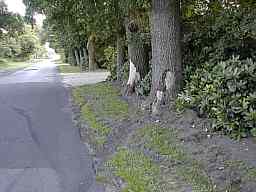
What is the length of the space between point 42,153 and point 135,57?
6.57 m

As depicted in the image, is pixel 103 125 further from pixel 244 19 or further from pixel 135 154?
pixel 244 19

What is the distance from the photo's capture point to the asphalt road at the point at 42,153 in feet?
17.4

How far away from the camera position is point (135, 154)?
6.23 m

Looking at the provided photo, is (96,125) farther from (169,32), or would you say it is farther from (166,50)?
(169,32)

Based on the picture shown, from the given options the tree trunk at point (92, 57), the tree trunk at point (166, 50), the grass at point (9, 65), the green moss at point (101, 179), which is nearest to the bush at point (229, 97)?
the tree trunk at point (166, 50)

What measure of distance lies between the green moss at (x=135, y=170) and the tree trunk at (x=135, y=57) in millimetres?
6119

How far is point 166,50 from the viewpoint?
8953 millimetres

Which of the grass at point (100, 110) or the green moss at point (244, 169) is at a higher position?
the green moss at point (244, 169)

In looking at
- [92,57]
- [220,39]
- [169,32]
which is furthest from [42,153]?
[92,57]

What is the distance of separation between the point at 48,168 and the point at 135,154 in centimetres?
133

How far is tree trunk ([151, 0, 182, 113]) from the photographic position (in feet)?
29.1

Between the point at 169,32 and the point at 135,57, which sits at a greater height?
the point at 169,32

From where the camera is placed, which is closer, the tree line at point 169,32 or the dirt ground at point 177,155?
the dirt ground at point 177,155

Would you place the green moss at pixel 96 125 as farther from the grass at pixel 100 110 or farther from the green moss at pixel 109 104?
the green moss at pixel 109 104
